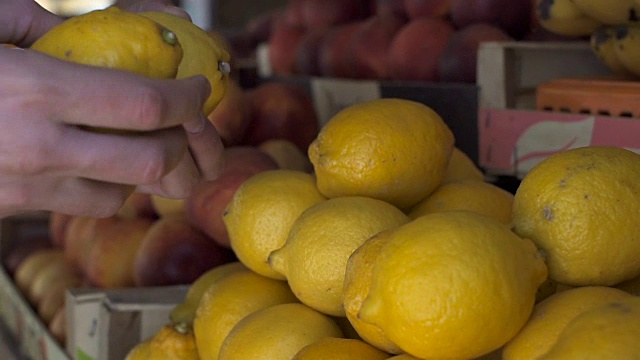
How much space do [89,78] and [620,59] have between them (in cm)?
108

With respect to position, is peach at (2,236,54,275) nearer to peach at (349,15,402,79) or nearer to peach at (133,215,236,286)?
peach at (133,215,236,286)

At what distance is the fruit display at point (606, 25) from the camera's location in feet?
4.64

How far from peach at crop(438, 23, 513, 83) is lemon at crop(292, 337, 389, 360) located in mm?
1151

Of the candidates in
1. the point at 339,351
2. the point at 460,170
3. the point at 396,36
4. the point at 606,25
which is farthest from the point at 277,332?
the point at 396,36

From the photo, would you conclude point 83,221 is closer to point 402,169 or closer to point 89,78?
point 402,169

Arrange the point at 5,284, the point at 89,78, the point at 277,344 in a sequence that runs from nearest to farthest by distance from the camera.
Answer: the point at 89,78
the point at 277,344
the point at 5,284

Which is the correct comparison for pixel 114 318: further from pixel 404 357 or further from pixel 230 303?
pixel 404 357

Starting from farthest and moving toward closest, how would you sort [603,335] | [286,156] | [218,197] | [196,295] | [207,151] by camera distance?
[286,156] → [218,197] → [196,295] → [207,151] → [603,335]

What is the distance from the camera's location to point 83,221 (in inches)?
83.0

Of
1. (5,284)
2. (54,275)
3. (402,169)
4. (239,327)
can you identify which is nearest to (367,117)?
(402,169)

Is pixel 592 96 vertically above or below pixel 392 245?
below

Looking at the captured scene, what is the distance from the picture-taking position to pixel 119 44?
797mm

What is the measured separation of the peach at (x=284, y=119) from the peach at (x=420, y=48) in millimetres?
295

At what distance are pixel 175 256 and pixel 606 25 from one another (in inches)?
39.2
